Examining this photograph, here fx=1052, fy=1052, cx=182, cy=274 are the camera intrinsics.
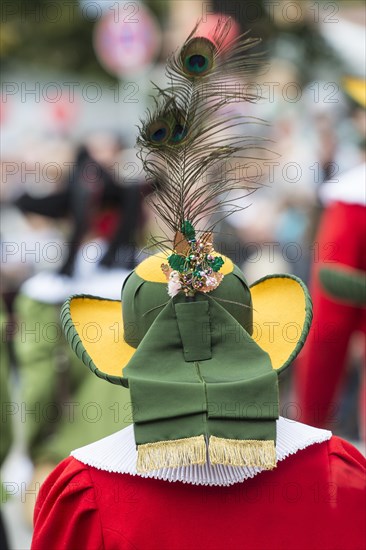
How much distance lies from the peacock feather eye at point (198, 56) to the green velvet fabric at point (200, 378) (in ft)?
1.66

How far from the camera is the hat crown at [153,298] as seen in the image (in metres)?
2.36

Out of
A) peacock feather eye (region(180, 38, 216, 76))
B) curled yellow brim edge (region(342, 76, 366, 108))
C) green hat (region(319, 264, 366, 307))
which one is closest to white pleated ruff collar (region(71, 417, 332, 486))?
peacock feather eye (region(180, 38, 216, 76))

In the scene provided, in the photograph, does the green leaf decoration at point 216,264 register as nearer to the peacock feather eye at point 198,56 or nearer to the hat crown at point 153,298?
the hat crown at point 153,298

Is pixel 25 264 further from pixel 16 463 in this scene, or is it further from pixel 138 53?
pixel 138 53

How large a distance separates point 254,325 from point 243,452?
44cm

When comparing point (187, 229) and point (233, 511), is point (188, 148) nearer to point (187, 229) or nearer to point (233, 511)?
point (187, 229)

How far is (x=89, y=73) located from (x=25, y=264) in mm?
9863

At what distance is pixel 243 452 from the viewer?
2164 millimetres

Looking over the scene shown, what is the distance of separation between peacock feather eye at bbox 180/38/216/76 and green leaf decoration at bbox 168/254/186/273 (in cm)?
41

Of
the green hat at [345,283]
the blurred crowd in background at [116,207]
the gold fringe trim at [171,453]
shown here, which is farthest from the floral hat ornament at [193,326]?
the green hat at [345,283]

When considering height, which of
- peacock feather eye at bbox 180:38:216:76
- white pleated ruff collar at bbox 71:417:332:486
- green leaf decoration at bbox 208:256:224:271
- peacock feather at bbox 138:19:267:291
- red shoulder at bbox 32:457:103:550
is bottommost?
red shoulder at bbox 32:457:103:550

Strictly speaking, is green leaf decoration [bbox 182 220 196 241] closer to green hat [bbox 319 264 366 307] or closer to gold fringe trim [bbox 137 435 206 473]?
gold fringe trim [bbox 137 435 206 473]

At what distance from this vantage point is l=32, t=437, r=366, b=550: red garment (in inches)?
91.4

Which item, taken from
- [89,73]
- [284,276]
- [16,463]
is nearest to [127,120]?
[89,73]
